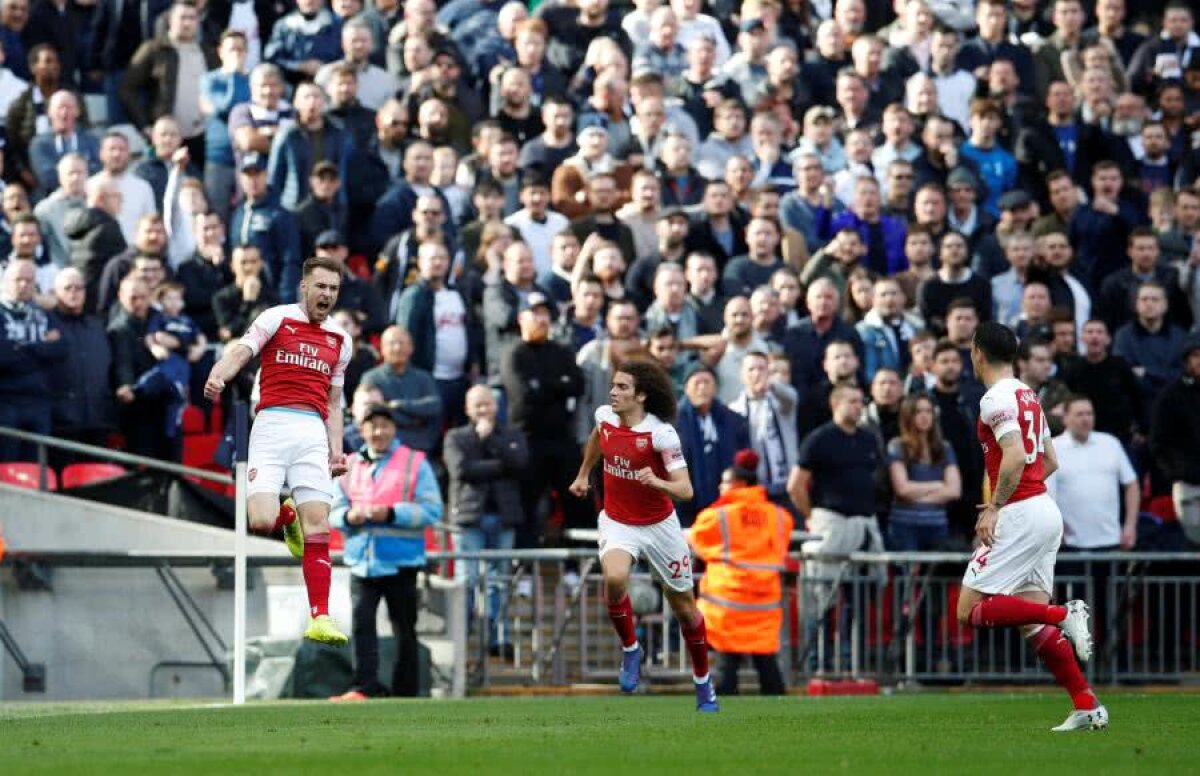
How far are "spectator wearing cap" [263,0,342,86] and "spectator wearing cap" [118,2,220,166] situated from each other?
900mm

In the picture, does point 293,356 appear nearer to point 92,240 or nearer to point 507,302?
point 507,302

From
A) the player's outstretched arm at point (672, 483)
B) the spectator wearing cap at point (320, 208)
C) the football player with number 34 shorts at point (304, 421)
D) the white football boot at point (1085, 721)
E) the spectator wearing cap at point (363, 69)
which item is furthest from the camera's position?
the spectator wearing cap at point (363, 69)

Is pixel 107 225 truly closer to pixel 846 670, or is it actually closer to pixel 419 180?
pixel 419 180

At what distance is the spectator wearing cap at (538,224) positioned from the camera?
24.0 m

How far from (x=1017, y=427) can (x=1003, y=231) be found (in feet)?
39.9

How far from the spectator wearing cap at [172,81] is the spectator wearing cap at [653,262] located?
4.63 metres

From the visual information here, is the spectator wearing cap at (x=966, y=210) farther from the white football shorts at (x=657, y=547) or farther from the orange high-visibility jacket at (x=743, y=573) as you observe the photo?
the white football shorts at (x=657, y=547)

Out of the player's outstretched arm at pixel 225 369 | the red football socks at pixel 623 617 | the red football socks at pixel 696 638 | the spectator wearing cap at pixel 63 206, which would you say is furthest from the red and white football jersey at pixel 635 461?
the spectator wearing cap at pixel 63 206

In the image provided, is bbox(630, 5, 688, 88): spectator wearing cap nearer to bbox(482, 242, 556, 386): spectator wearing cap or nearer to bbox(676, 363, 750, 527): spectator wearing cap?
bbox(482, 242, 556, 386): spectator wearing cap

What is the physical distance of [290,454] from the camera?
15.6m

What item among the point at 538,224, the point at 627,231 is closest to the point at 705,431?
the point at 627,231

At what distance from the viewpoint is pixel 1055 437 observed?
74.8 ft

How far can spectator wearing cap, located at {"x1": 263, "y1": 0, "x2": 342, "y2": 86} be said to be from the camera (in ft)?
84.7

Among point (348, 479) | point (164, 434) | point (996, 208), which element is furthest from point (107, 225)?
point (996, 208)
